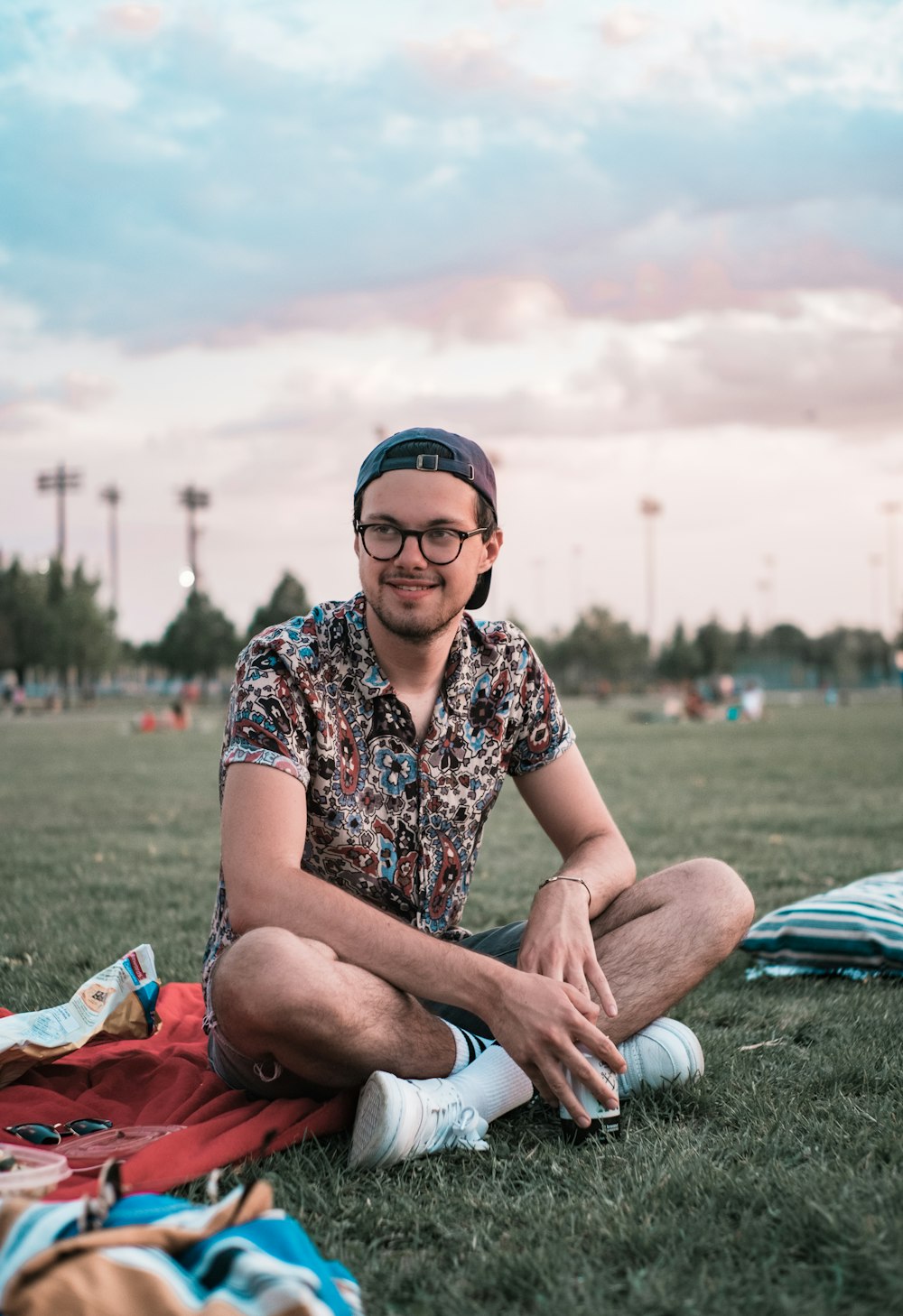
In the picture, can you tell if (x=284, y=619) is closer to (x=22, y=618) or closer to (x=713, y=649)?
(x=22, y=618)

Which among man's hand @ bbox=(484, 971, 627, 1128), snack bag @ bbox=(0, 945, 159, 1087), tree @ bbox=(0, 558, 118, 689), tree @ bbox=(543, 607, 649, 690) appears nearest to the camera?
man's hand @ bbox=(484, 971, 627, 1128)

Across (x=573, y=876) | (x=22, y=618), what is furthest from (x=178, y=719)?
(x=22, y=618)

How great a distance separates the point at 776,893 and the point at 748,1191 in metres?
4.56

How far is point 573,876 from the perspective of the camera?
3.56 meters

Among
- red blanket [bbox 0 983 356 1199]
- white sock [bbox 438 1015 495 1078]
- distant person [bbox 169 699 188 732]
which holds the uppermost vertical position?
white sock [bbox 438 1015 495 1078]

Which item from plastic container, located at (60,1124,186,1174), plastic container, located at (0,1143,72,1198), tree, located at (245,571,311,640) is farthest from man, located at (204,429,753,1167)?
tree, located at (245,571,311,640)

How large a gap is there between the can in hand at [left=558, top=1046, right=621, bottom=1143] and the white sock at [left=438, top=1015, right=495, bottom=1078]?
0.29m

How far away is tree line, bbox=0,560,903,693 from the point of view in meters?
68.6

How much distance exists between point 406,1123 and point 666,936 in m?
0.98

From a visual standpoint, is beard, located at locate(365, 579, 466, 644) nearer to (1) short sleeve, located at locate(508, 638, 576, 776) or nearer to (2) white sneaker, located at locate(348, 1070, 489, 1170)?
(1) short sleeve, located at locate(508, 638, 576, 776)

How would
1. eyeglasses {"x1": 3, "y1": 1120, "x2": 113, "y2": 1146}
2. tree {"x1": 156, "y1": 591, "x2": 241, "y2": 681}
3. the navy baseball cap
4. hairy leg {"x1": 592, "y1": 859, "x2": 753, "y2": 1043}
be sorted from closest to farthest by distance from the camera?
eyeglasses {"x1": 3, "y1": 1120, "x2": 113, "y2": 1146}, hairy leg {"x1": 592, "y1": 859, "x2": 753, "y2": 1043}, the navy baseball cap, tree {"x1": 156, "y1": 591, "x2": 241, "y2": 681}

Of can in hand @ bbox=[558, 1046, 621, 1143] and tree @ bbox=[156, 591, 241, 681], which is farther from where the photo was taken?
tree @ bbox=[156, 591, 241, 681]

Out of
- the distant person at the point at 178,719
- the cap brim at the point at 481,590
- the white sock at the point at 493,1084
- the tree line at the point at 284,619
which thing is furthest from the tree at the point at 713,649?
the white sock at the point at 493,1084

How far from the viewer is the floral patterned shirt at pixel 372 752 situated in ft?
10.8
